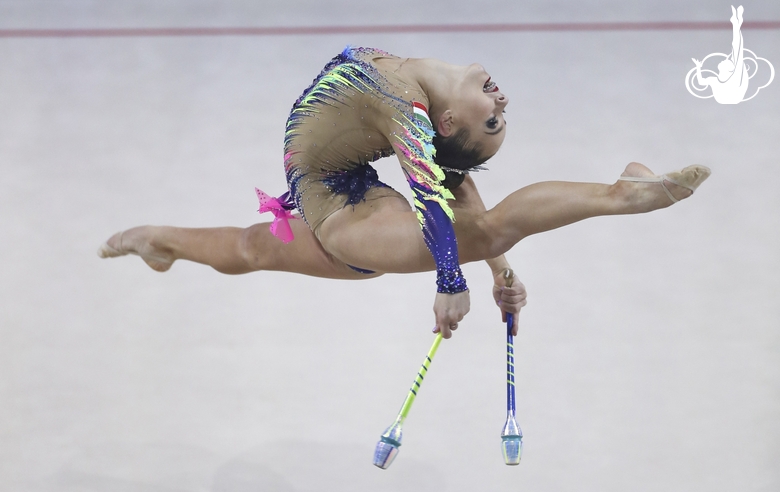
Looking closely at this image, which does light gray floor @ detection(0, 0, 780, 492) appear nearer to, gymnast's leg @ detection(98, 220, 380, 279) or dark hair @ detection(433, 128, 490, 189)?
gymnast's leg @ detection(98, 220, 380, 279)

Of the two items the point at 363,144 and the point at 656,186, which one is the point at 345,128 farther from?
the point at 656,186

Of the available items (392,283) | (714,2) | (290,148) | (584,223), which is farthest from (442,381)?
(714,2)

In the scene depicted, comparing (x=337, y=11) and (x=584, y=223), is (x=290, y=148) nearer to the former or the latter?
(x=584, y=223)

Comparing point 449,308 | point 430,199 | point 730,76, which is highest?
point 730,76

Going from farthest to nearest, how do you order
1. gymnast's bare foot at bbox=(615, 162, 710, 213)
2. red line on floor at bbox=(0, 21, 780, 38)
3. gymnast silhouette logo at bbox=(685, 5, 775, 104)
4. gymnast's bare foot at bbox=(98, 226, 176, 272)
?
red line on floor at bbox=(0, 21, 780, 38) → gymnast silhouette logo at bbox=(685, 5, 775, 104) → gymnast's bare foot at bbox=(98, 226, 176, 272) → gymnast's bare foot at bbox=(615, 162, 710, 213)

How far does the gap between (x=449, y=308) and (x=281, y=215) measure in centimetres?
67

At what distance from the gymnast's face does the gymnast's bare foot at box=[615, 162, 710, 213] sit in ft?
1.11

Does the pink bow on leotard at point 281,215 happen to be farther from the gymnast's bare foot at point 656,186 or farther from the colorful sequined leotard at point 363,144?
the gymnast's bare foot at point 656,186

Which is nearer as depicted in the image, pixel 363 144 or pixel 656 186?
pixel 656 186

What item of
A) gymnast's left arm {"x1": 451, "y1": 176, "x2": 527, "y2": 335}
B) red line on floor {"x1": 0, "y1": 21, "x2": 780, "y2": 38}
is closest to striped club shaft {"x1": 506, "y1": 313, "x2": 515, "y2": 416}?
gymnast's left arm {"x1": 451, "y1": 176, "x2": 527, "y2": 335}

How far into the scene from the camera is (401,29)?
3.54m

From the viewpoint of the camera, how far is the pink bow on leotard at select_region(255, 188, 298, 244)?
81.4 inches

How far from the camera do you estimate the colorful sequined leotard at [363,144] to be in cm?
157

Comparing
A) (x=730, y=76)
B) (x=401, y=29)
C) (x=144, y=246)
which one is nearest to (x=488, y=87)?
(x=144, y=246)
